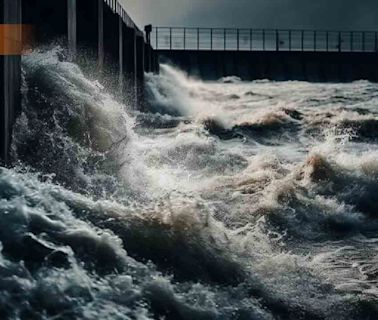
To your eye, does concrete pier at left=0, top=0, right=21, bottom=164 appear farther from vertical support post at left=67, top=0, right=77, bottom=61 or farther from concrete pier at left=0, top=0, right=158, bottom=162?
vertical support post at left=67, top=0, right=77, bottom=61

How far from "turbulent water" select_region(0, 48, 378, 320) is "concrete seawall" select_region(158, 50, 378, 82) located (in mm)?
27912

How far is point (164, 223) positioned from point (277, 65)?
38.7m

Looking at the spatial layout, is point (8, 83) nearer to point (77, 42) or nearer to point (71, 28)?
point (71, 28)

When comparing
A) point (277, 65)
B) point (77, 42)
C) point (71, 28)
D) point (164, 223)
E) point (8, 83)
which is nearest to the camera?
point (164, 223)

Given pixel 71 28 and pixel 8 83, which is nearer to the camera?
pixel 8 83

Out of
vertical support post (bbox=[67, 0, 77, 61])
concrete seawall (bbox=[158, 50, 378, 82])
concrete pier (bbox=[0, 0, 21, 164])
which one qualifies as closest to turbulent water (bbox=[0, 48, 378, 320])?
concrete pier (bbox=[0, 0, 21, 164])

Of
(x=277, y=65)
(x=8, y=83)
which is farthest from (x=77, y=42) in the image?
(x=277, y=65)

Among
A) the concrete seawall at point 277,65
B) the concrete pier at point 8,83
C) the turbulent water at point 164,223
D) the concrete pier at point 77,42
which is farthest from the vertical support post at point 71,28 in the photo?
the concrete seawall at point 277,65

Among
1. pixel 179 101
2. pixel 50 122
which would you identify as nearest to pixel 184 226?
pixel 50 122

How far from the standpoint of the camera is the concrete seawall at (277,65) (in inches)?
1684

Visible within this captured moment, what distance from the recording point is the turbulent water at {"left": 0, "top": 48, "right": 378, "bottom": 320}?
485 centimetres

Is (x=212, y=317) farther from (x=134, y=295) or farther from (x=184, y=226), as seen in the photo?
(x=184, y=226)

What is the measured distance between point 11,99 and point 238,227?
2.90 meters

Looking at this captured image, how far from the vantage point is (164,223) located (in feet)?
19.9
